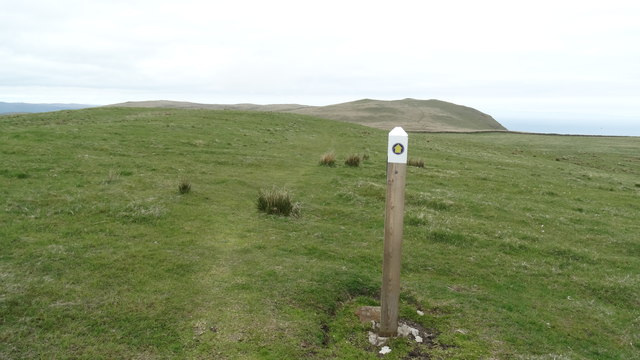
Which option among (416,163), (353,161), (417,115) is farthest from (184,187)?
(417,115)

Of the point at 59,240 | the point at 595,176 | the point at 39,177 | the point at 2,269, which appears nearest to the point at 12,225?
the point at 59,240

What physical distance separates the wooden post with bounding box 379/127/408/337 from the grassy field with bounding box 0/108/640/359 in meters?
0.45

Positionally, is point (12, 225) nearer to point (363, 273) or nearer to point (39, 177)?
point (39, 177)

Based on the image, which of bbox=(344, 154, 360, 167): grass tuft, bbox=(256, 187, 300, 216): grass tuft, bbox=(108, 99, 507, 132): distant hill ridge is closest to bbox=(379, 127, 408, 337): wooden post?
bbox=(256, 187, 300, 216): grass tuft

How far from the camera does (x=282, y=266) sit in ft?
28.2

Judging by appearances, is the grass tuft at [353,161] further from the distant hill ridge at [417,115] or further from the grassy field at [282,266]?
the distant hill ridge at [417,115]

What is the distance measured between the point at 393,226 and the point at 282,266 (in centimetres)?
331

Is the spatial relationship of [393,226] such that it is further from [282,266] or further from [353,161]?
[353,161]

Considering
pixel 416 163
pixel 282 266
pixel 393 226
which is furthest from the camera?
pixel 416 163

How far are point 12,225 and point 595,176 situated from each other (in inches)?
1229

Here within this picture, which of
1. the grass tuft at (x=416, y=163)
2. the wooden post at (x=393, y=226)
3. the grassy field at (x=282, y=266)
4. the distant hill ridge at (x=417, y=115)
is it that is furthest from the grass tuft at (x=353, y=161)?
the distant hill ridge at (x=417, y=115)

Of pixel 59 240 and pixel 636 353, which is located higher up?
pixel 59 240

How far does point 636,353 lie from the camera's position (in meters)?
6.60

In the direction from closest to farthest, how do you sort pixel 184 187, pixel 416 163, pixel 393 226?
pixel 393 226, pixel 184 187, pixel 416 163
